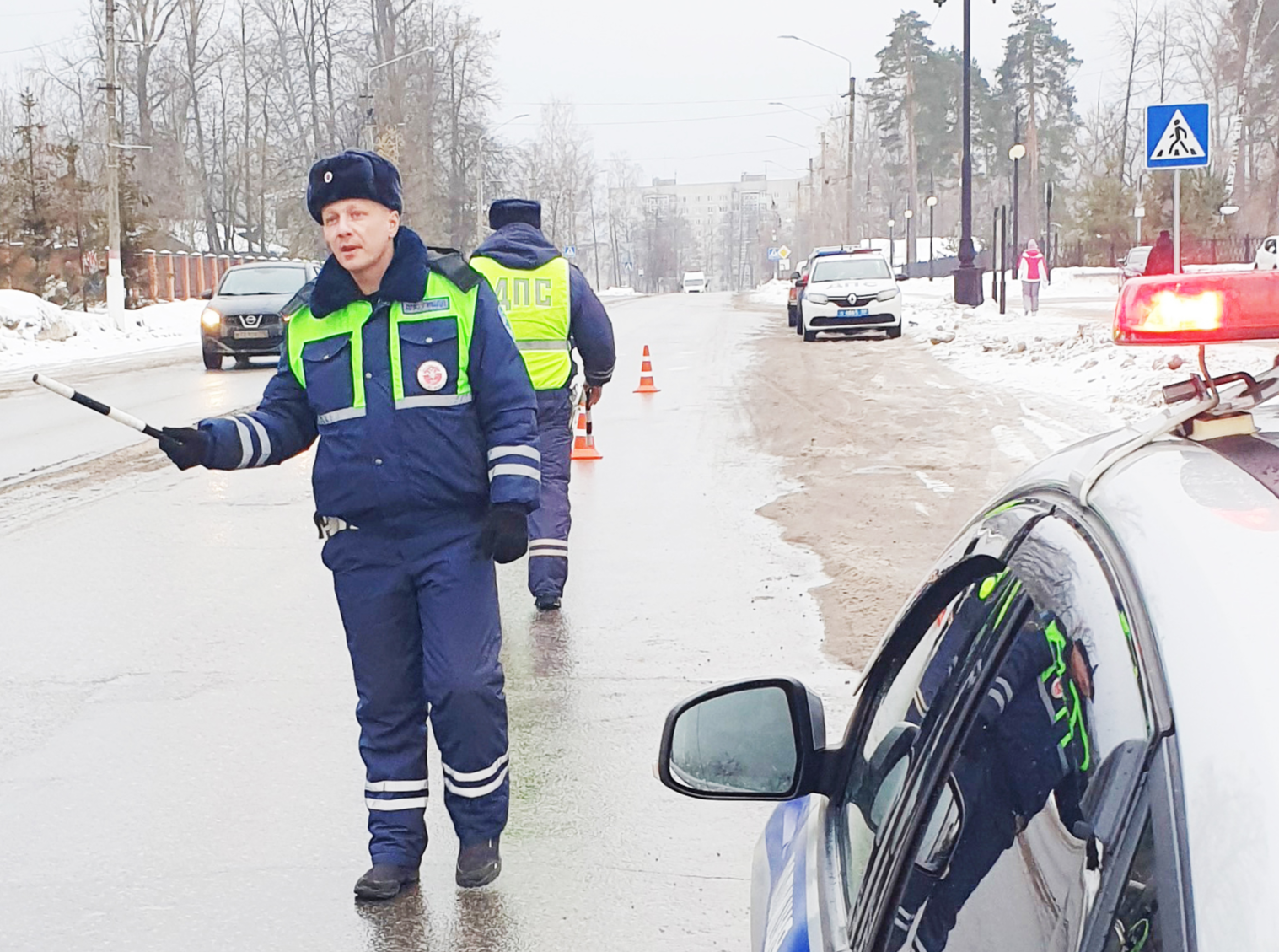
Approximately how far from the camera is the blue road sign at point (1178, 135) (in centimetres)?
1594

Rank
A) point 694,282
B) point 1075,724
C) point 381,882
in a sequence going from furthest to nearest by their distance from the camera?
point 694,282 → point 381,882 → point 1075,724

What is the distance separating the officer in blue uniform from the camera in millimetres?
4145

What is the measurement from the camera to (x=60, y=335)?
109 feet

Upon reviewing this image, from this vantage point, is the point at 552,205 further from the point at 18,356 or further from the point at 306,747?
the point at 306,747

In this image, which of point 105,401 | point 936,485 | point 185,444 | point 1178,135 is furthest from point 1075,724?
point 105,401

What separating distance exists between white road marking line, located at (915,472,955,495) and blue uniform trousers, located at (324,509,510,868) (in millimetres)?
6789

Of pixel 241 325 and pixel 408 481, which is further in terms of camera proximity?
pixel 241 325

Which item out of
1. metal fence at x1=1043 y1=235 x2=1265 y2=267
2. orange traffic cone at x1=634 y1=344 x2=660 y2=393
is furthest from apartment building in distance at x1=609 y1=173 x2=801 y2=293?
orange traffic cone at x1=634 y1=344 x2=660 y2=393

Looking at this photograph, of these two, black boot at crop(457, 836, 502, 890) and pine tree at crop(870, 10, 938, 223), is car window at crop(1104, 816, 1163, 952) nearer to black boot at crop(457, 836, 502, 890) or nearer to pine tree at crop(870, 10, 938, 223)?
black boot at crop(457, 836, 502, 890)

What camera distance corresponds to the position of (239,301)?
2455cm

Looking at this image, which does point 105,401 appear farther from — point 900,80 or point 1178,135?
point 900,80

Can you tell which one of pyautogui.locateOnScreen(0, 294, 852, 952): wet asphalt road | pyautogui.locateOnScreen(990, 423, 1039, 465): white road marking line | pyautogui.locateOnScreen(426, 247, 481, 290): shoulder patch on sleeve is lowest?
pyautogui.locateOnScreen(0, 294, 852, 952): wet asphalt road

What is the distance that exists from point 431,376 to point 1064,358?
17.0 meters

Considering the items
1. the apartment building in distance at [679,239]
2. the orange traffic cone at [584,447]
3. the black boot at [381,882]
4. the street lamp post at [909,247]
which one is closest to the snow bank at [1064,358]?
the orange traffic cone at [584,447]
